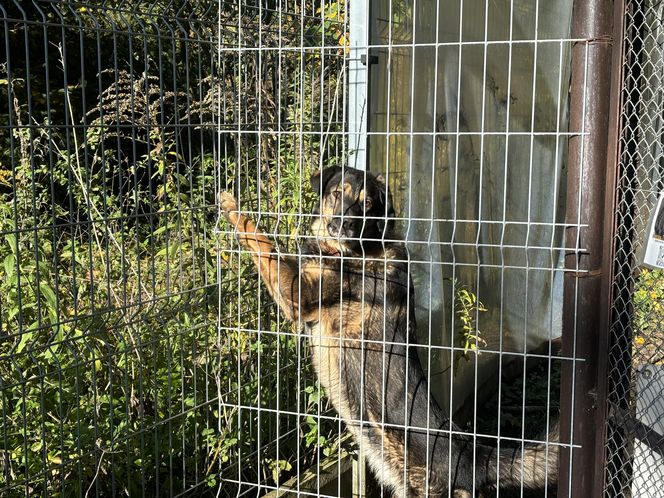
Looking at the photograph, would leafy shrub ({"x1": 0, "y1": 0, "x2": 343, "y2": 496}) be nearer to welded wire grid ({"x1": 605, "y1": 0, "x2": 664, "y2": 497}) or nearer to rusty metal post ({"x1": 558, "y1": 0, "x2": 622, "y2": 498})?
rusty metal post ({"x1": 558, "y1": 0, "x2": 622, "y2": 498})

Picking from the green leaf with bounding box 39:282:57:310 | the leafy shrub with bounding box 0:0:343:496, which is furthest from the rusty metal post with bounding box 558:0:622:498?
the green leaf with bounding box 39:282:57:310

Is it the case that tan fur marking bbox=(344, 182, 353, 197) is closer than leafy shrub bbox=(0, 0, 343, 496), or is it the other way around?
leafy shrub bbox=(0, 0, 343, 496)

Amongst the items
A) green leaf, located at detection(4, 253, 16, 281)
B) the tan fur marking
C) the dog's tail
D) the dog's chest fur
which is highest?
the tan fur marking

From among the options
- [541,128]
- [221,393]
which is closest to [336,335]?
[221,393]

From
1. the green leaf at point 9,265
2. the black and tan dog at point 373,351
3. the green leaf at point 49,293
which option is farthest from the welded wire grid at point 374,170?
the green leaf at point 9,265

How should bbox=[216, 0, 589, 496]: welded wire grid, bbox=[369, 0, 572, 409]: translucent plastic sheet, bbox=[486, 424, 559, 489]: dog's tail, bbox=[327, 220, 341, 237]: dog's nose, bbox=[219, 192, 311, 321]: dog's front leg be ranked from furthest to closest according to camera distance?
1. bbox=[369, 0, 572, 409]: translucent plastic sheet
2. bbox=[327, 220, 341, 237]: dog's nose
3. bbox=[216, 0, 589, 496]: welded wire grid
4. bbox=[219, 192, 311, 321]: dog's front leg
5. bbox=[486, 424, 559, 489]: dog's tail

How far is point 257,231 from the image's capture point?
4125 mm

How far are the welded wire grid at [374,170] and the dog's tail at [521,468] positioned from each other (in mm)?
176

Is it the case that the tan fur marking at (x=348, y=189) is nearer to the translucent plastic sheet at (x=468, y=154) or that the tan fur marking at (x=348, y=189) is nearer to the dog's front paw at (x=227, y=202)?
the translucent plastic sheet at (x=468, y=154)

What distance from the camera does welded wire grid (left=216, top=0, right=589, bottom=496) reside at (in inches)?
169

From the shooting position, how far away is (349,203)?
4.45m

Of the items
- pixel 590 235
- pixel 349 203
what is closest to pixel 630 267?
pixel 590 235

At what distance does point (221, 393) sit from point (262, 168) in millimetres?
1461

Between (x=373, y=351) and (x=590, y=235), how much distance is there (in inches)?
63.9
